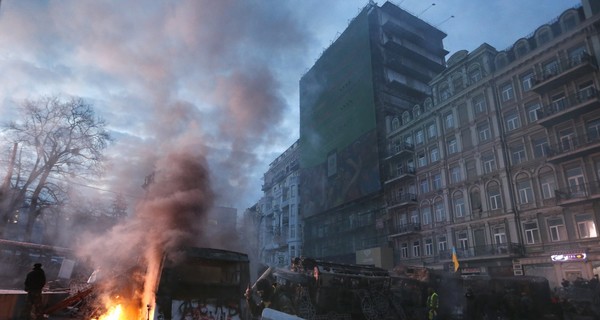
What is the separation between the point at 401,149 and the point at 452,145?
5972 mm

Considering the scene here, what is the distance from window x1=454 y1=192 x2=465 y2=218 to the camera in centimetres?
3096

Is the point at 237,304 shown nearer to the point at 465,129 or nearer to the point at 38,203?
the point at 38,203

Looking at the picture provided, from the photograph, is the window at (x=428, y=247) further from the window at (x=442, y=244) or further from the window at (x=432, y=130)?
the window at (x=432, y=130)

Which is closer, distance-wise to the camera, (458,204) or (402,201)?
(458,204)

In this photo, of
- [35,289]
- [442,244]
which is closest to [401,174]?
[442,244]

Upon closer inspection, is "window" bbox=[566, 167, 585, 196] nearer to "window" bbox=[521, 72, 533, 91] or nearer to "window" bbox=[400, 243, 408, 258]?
"window" bbox=[521, 72, 533, 91]

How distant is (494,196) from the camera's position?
93.9 ft

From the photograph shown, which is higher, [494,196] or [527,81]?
[527,81]

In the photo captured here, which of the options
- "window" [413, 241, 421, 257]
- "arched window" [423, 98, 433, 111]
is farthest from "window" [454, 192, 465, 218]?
"arched window" [423, 98, 433, 111]

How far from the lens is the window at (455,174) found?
32.0 meters

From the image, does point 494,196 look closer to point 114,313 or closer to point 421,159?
point 421,159

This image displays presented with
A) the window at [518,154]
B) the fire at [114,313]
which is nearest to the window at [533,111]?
the window at [518,154]

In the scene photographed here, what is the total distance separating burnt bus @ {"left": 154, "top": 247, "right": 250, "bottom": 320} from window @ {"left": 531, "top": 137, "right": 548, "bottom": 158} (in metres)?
24.0

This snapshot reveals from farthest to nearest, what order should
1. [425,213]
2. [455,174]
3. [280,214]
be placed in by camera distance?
[280,214], [425,213], [455,174]
